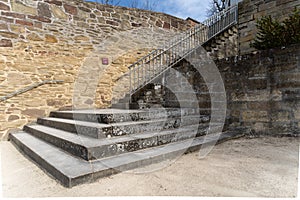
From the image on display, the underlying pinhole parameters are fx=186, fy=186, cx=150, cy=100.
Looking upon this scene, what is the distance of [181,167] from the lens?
6.56 ft

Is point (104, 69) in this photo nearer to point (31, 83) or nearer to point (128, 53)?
point (128, 53)

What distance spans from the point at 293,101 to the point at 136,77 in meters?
3.99

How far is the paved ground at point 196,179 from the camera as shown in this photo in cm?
150

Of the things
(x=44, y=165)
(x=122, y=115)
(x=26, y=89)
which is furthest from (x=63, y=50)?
(x=44, y=165)

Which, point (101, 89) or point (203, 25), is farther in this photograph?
point (203, 25)

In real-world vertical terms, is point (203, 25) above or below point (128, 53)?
above

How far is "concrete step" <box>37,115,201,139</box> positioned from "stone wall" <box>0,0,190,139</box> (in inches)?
49.2

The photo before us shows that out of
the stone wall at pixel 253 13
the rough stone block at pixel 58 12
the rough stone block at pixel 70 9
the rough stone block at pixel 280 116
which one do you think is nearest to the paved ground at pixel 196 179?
the rough stone block at pixel 280 116

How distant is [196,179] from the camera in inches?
66.8

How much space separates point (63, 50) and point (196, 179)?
4.54 meters

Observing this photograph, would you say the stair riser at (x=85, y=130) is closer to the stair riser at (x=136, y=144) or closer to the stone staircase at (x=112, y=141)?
the stone staircase at (x=112, y=141)

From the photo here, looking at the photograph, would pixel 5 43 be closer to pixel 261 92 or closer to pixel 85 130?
pixel 85 130

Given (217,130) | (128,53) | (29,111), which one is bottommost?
(217,130)

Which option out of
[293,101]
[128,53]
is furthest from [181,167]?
[128,53]
